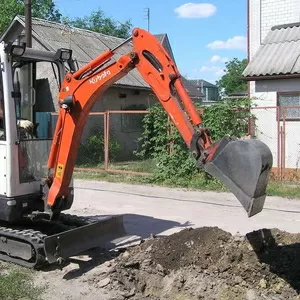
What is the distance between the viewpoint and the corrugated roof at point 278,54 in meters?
14.0

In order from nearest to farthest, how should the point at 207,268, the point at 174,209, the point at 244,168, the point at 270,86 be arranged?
1. the point at 244,168
2. the point at 207,268
3. the point at 174,209
4. the point at 270,86

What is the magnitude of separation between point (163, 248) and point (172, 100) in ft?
6.86

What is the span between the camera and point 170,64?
5.55 metres

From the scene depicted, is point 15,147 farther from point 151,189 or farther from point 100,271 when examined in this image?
point 151,189

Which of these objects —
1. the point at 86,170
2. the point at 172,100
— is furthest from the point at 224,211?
the point at 86,170

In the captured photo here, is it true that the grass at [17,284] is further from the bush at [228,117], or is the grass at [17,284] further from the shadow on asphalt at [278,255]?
the bush at [228,117]

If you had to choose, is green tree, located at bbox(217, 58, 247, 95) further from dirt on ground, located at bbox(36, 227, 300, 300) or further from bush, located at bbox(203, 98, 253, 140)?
dirt on ground, located at bbox(36, 227, 300, 300)

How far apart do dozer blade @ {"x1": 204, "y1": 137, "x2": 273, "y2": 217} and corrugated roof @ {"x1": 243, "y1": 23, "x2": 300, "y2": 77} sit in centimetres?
958

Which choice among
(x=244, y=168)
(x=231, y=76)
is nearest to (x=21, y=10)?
(x=244, y=168)

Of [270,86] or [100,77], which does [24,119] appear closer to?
[100,77]

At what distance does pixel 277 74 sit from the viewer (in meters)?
13.9

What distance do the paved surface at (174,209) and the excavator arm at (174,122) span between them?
2.30 metres

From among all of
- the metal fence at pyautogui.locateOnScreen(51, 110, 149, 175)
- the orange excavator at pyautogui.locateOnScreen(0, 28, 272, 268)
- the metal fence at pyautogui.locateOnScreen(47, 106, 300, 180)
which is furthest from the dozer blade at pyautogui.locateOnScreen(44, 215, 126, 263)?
the metal fence at pyautogui.locateOnScreen(51, 110, 149, 175)

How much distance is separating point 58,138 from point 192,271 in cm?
246
